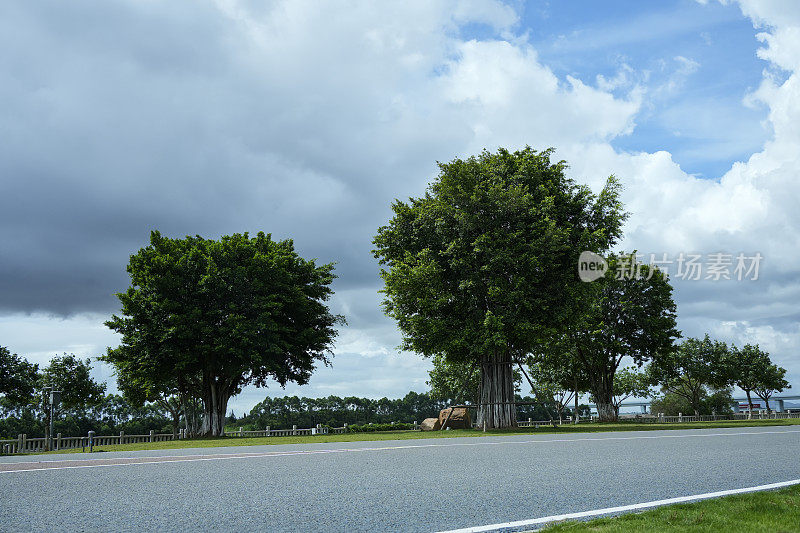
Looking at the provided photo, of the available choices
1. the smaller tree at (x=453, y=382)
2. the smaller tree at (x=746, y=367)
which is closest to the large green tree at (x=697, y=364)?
the smaller tree at (x=746, y=367)

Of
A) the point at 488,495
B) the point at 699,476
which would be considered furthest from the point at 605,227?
the point at 488,495

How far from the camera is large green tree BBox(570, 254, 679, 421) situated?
40094mm

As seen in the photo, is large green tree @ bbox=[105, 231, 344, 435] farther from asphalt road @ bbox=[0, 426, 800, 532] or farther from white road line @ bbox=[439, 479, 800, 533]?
white road line @ bbox=[439, 479, 800, 533]

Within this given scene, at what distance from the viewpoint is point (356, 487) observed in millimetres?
6660

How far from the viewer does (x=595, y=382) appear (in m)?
43.7

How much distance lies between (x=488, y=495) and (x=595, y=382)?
134 ft

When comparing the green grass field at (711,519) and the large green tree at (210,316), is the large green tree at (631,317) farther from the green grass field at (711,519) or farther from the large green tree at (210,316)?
the green grass field at (711,519)

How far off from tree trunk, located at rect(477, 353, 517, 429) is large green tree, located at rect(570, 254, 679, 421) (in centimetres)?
1262

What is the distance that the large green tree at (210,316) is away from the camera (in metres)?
30.7

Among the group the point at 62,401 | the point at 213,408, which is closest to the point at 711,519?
the point at 213,408

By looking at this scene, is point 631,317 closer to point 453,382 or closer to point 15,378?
point 453,382

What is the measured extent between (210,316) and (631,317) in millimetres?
29058

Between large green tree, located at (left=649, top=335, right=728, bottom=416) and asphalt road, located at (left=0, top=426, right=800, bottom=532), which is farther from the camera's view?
large green tree, located at (left=649, top=335, right=728, bottom=416)

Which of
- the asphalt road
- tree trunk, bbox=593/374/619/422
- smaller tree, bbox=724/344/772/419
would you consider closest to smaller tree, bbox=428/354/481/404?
tree trunk, bbox=593/374/619/422
